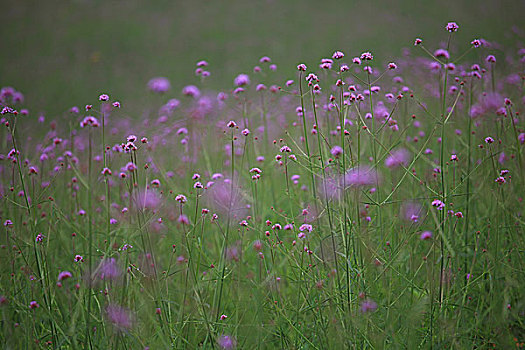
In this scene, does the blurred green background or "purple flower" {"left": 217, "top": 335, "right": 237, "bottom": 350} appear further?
the blurred green background

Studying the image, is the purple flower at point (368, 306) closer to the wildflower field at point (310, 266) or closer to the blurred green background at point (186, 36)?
the wildflower field at point (310, 266)

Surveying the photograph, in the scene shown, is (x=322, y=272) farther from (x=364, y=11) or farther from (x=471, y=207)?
(x=364, y=11)

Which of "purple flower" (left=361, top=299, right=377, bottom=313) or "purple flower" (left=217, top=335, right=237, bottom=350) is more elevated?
"purple flower" (left=361, top=299, right=377, bottom=313)

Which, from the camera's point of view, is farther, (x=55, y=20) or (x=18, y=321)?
(x=55, y=20)

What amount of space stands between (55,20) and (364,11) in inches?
309

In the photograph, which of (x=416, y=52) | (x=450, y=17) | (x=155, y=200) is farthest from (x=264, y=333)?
(x=450, y=17)

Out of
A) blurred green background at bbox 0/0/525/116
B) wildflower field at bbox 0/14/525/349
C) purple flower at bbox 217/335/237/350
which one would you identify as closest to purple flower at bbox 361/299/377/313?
wildflower field at bbox 0/14/525/349

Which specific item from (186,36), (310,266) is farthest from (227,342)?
(186,36)

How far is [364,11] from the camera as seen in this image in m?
11.1

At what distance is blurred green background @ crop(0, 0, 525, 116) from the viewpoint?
346 inches

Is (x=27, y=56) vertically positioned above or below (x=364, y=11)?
below

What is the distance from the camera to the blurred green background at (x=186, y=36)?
8.79 meters

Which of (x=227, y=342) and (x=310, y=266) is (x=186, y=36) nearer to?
(x=310, y=266)

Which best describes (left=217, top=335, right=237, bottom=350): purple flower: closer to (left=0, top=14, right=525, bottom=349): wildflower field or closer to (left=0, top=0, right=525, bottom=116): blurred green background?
(left=0, top=14, right=525, bottom=349): wildflower field
